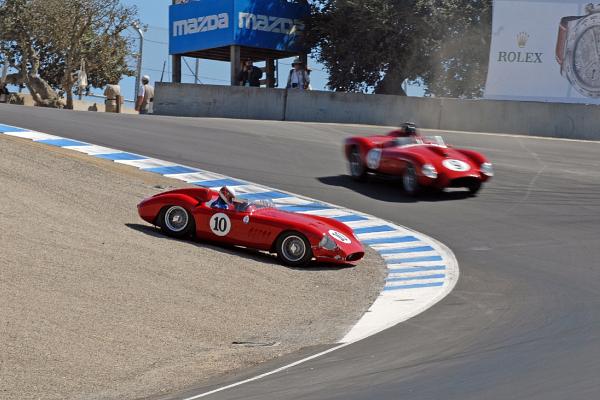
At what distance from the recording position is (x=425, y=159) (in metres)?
17.5

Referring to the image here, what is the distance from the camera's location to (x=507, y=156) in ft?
70.9

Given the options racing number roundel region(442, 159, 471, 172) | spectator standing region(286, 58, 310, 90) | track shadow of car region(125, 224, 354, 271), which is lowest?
track shadow of car region(125, 224, 354, 271)

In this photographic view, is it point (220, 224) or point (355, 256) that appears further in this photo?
point (220, 224)

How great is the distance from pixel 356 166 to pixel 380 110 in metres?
7.66

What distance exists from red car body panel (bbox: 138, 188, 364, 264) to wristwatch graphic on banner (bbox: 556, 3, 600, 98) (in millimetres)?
12875

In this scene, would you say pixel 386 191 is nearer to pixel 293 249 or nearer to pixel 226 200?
pixel 226 200

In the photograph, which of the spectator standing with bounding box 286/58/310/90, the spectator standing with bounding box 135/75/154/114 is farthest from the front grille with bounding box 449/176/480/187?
the spectator standing with bounding box 135/75/154/114

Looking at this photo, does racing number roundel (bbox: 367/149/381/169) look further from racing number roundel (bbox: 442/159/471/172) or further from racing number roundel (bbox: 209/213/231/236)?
racing number roundel (bbox: 209/213/231/236)

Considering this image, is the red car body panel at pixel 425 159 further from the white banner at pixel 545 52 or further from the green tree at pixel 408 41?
the green tree at pixel 408 41

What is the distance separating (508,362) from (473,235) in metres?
7.73

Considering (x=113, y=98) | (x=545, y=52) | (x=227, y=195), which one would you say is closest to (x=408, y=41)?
(x=545, y=52)

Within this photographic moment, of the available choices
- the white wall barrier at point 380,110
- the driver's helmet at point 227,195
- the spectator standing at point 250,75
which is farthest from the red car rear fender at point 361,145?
the spectator standing at point 250,75

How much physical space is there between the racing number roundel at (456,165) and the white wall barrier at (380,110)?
831cm

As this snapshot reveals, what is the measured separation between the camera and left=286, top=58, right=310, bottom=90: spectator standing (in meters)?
28.0
